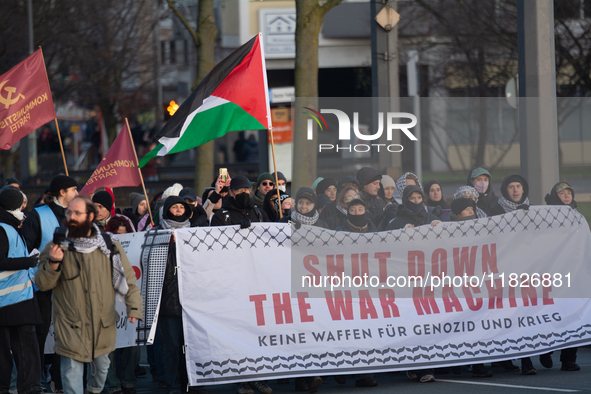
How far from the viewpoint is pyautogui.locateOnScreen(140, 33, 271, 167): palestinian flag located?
7.93 meters

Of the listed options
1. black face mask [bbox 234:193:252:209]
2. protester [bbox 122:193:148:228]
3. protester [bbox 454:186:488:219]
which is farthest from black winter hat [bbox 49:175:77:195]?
protester [bbox 454:186:488:219]

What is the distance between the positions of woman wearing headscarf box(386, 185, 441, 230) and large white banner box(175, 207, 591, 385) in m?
0.18

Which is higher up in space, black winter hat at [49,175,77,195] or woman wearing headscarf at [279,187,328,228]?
black winter hat at [49,175,77,195]

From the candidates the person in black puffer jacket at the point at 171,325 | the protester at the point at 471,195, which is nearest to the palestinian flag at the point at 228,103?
the person in black puffer jacket at the point at 171,325

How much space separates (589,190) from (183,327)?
37.7 ft

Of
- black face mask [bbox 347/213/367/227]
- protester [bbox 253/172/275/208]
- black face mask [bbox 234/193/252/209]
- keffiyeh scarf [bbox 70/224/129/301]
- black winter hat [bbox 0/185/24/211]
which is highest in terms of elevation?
protester [bbox 253/172/275/208]

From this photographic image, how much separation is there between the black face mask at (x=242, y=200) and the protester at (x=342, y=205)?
72 cm

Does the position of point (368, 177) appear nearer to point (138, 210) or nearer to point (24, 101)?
point (138, 210)

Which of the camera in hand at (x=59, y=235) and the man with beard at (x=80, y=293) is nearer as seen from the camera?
the camera in hand at (x=59, y=235)

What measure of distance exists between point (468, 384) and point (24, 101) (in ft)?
17.6

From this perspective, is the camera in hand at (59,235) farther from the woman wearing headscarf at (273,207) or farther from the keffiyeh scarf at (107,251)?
the woman wearing headscarf at (273,207)

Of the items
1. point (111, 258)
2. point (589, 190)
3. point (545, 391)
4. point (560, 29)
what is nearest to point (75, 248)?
point (111, 258)

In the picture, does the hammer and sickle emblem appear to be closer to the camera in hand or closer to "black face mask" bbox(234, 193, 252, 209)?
"black face mask" bbox(234, 193, 252, 209)

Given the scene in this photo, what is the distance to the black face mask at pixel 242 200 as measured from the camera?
7.98m
